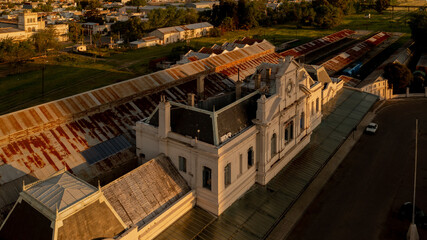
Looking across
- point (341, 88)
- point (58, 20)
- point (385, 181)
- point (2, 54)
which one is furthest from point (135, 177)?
point (58, 20)

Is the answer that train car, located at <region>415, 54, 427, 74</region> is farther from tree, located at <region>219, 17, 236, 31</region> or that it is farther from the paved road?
tree, located at <region>219, 17, 236, 31</region>

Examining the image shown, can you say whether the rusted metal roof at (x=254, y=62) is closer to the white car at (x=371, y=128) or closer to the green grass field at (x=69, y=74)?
the white car at (x=371, y=128)

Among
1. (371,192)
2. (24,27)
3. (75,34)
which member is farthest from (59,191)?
(24,27)

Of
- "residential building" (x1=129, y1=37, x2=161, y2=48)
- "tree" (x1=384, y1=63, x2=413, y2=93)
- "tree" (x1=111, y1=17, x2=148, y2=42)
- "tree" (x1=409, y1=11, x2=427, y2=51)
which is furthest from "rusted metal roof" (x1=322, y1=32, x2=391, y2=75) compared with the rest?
"tree" (x1=111, y1=17, x2=148, y2=42)

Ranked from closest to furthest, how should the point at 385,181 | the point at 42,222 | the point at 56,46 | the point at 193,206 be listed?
the point at 42,222, the point at 193,206, the point at 385,181, the point at 56,46

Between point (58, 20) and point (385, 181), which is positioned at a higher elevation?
point (58, 20)

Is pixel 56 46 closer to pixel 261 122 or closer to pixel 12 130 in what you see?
pixel 12 130
